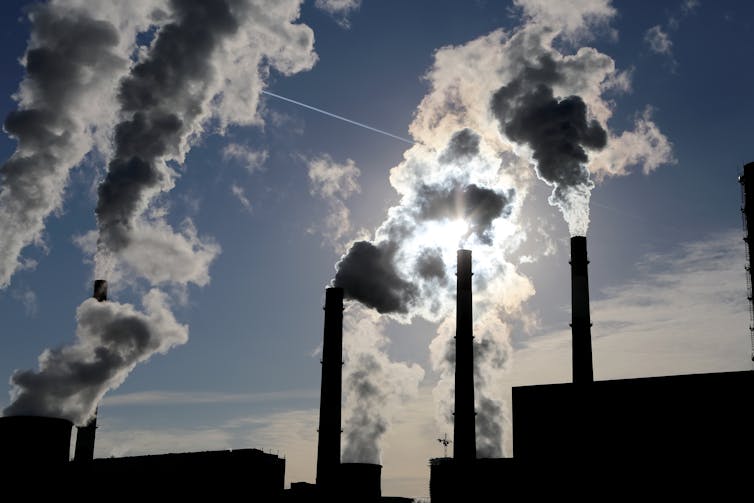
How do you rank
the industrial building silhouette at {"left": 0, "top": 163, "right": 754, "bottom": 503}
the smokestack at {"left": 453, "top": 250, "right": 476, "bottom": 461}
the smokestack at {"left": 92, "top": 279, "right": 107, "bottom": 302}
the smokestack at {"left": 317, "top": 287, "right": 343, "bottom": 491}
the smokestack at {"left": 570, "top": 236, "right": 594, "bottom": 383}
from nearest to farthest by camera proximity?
the industrial building silhouette at {"left": 0, "top": 163, "right": 754, "bottom": 503} → the smokestack at {"left": 570, "top": 236, "right": 594, "bottom": 383} → the smokestack at {"left": 453, "top": 250, "right": 476, "bottom": 461} → the smokestack at {"left": 317, "top": 287, "right": 343, "bottom": 491} → the smokestack at {"left": 92, "top": 279, "right": 107, "bottom": 302}

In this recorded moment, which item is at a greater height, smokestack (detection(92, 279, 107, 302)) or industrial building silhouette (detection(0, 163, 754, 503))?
smokestack (detection(92, 279, 107, 302))

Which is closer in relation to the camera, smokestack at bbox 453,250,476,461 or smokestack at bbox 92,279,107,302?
smokestack at bbox 453,250,476,461

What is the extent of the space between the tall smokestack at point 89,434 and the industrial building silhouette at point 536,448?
40mm

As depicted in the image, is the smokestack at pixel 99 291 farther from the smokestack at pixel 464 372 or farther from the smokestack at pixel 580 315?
the smokestack at pixel 580 315

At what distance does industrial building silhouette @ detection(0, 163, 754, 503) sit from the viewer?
851 inches

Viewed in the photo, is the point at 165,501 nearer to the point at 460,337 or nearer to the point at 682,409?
the point at 460,337

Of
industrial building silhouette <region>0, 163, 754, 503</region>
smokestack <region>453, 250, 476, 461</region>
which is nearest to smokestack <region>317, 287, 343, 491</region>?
industrial building silhouette <region>0, 163, 754, 503</region>

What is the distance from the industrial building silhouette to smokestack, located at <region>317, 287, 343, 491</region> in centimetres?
4

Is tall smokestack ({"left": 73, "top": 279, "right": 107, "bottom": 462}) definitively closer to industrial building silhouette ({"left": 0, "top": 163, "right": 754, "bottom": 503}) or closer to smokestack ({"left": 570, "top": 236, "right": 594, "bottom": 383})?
industrial building silhouette ({"left": 0, "top": 163, "right": 754, "bottom": 503})

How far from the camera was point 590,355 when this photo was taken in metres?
25.7

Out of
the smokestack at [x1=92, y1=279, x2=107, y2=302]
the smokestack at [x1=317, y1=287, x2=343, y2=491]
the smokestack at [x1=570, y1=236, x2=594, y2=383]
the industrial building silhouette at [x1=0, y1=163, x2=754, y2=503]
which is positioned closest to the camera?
the industrial building silhouette at [x1=0, y1=163, x2=754, y2=503]

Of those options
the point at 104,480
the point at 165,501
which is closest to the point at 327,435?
the point at 165,501

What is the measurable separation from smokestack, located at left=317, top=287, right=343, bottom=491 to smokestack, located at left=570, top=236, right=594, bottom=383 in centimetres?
868

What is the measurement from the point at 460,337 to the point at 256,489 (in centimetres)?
935
